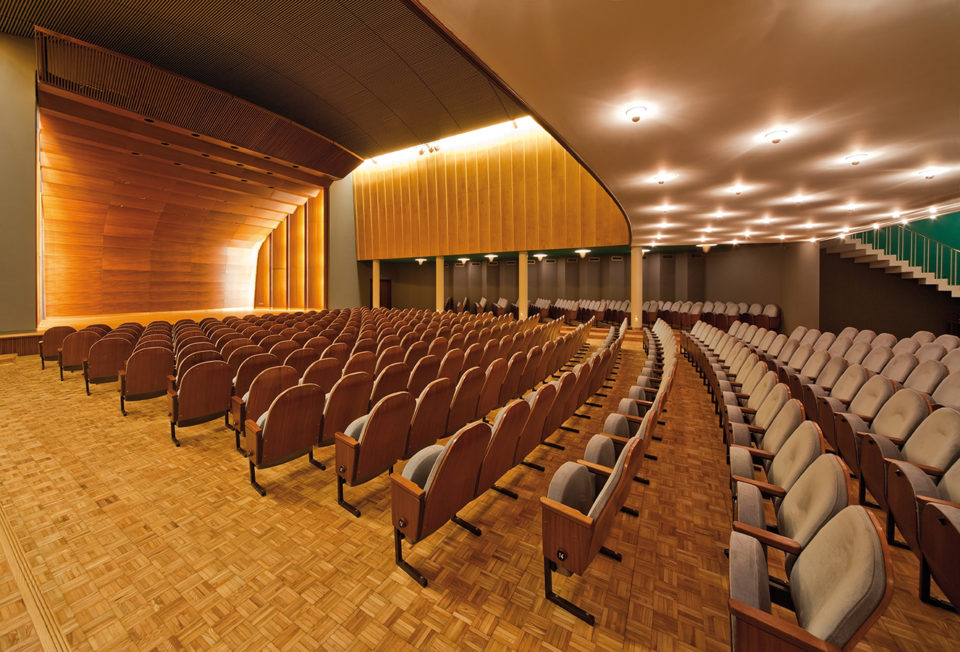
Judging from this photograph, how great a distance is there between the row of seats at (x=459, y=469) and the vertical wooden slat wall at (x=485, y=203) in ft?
30.2

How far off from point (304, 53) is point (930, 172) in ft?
31.3

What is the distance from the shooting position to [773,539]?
56.2 inches

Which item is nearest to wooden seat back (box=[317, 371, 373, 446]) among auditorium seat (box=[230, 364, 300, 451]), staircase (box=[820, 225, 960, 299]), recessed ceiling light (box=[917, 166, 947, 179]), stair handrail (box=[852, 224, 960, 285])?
auditorium seat (box=[230, 364, 300, 451])

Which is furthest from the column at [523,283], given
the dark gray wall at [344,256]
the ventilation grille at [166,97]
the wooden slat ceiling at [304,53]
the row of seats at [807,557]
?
the row of seats at [807,557]

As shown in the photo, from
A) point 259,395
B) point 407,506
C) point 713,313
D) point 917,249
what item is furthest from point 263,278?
point 917,249

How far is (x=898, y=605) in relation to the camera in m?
1.68

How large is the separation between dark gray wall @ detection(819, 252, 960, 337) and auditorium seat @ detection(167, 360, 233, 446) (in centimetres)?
1411

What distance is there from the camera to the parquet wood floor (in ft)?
4.90

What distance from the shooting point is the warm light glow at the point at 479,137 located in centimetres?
1124

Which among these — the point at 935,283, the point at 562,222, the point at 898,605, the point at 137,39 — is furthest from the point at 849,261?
the point at 137,39

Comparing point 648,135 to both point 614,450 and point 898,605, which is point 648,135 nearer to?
point 614,450

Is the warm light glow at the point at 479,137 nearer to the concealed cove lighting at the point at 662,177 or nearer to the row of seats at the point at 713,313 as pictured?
the row of seats at the point at 713,313

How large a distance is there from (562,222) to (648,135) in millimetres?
8029

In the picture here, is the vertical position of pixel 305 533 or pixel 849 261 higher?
pixel 849 261
